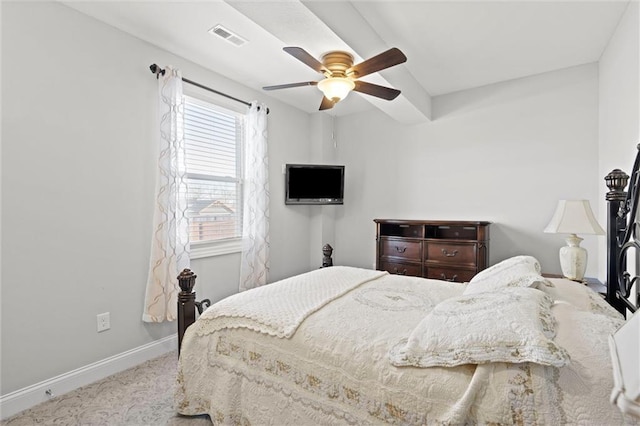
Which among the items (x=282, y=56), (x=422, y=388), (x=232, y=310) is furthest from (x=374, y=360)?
(x=282, y=56)

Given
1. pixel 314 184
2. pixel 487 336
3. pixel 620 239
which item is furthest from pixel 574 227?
pixel 314 184

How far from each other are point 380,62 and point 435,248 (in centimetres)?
204

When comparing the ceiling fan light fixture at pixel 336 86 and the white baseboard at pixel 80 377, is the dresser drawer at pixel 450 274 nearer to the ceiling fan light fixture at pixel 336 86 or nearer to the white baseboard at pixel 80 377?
the ceiling fan light fixture at pixel 336 86

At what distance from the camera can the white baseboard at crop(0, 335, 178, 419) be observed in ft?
6.22

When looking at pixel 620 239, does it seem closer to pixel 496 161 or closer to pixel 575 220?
pixel 575 220

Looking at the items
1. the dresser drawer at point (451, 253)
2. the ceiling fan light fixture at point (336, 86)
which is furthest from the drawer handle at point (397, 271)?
the ceiling fan light fixture at point (336, 86)

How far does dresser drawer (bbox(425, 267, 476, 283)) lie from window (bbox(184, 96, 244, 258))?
2131 mm

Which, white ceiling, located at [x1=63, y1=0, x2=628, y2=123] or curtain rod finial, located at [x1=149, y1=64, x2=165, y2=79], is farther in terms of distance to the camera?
curtain rod finial, located at [x1=149, y1=64, x2=165, y2=79]

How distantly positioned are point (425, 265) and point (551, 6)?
236cm

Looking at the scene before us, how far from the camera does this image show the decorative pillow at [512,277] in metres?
1.60

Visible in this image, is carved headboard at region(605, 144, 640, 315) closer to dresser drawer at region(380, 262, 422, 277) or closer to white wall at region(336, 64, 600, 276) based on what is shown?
white wall at region(336, 64, 600, 276)

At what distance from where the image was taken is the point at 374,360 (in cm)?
120

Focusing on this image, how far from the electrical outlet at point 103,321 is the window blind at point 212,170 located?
0.92 meters

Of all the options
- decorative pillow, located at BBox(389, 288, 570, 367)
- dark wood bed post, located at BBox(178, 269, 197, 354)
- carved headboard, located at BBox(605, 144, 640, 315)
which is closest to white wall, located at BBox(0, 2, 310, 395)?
dark wood bed post, located at BBox(178, 269, 197, 354)
